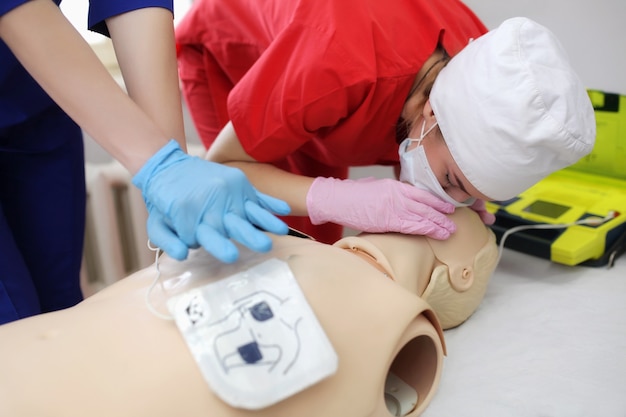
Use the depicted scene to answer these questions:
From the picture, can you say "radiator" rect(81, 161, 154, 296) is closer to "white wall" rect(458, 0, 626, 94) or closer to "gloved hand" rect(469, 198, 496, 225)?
"gloved hand" rect(469, 198, 496, 225)

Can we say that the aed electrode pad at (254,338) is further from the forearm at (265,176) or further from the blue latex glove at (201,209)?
the forearm at (265,176)

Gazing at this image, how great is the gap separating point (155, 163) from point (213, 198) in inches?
4.6

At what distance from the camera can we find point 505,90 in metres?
1.04

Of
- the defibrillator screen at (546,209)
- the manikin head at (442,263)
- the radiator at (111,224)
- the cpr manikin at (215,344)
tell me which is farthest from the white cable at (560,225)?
the radiator at (111,224)

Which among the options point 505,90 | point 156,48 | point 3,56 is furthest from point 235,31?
point 505,90

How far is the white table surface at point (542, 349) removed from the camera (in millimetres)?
977

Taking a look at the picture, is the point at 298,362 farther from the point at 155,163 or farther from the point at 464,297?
the point at 464,297

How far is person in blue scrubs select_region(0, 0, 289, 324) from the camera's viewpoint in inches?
33.7

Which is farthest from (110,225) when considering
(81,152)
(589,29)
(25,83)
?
(589,29)

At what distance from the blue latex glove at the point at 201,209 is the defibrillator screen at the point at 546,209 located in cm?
89

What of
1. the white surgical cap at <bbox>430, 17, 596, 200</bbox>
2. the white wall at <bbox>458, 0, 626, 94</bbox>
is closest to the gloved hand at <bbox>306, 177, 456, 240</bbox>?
the white surgical cap at <bbox>430, 17, 596, 200</bbox>

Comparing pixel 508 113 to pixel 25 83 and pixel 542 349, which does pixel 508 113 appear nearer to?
pixel 542 349

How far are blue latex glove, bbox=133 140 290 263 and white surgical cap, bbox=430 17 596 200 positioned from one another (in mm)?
430

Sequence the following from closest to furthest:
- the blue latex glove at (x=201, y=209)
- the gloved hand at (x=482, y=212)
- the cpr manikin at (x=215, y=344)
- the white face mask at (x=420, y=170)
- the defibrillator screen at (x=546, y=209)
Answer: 1. the cpr manikin at (x=215, y=344)
2. the blue latex glove at (x=201, y=209)
3. the white face mask at (x=420, y=170)
4. the gloved hand at (x=482, y=212)
5. the defibrillator screen at (x=546, y=209)
